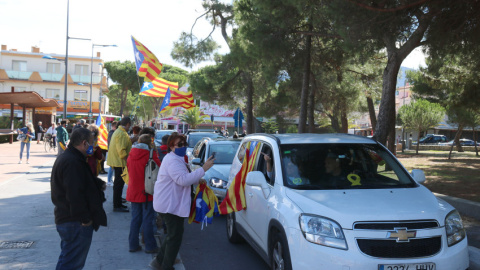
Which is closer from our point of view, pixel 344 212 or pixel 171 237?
pixel 344 212

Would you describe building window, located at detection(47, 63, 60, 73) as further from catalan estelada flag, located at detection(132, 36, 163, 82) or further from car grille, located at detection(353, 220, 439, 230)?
car grille, located at detection(353, 220, 439, 230)

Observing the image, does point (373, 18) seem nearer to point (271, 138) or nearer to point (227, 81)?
point (271, 138)

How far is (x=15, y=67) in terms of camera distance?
63344 mm

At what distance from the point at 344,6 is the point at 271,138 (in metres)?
6.30

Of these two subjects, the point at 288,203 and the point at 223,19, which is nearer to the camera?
the point at 288,203

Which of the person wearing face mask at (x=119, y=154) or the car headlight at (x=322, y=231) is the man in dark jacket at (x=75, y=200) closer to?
the car headlight at (x=322, y=231)

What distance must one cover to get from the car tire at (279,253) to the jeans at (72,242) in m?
1.80

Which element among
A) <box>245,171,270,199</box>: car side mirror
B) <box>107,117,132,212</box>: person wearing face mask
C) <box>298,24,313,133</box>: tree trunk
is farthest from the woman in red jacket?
<box>298,24,313,133</box>: tree trunk

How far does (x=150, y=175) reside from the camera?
18.6ft

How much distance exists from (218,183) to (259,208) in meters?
3.55

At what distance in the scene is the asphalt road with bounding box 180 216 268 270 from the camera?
566 cm

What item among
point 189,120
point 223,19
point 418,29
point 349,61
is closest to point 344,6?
point 418,29

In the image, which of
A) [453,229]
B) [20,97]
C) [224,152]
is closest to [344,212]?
[453,229]

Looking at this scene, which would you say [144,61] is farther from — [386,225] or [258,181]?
[386,225]
